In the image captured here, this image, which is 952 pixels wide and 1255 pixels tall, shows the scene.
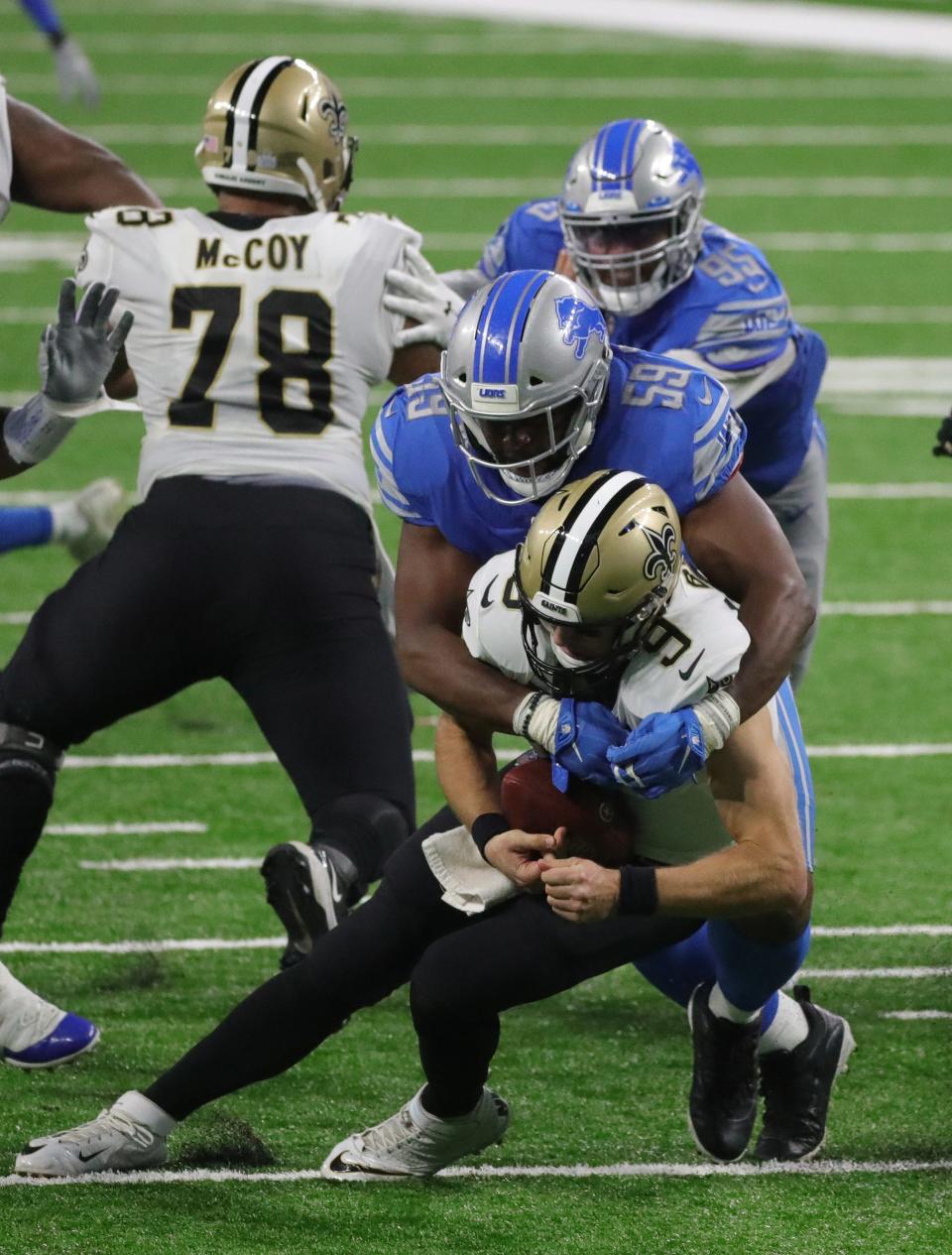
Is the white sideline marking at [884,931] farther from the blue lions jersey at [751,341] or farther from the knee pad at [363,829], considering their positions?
the knee pad at [363,829]

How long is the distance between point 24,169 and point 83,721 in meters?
1.18

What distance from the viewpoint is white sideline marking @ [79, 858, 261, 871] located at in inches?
189

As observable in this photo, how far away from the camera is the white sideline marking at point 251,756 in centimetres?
547

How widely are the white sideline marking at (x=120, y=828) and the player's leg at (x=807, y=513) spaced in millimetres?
1458

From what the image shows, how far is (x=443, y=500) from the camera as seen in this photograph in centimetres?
335

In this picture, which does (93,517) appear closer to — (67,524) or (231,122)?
(67,524)

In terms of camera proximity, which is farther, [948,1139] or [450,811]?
[948,1139]

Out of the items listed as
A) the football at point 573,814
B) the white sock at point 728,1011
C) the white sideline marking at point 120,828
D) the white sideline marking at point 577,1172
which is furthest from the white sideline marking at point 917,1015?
the white sideline marking at point 120,828

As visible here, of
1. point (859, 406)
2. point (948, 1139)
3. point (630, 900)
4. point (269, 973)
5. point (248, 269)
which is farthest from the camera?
point (859, 406)

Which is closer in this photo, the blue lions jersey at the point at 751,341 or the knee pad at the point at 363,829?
the knee pad at the point at 363,829

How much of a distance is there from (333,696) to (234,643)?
0.66 feet

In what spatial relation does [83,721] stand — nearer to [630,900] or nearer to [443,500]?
[443,500]

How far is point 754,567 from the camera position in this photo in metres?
3.22

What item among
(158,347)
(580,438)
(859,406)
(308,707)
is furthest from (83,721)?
(859,406)
